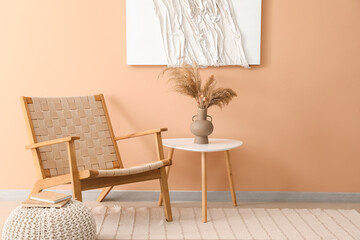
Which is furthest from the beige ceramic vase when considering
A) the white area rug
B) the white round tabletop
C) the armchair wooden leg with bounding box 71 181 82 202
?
the armchair wooden leg with bounding box 71 181 82 202

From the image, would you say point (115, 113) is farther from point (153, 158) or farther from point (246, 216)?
point (246, 216)

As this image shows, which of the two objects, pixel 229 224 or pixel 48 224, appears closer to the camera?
pixel 48 224

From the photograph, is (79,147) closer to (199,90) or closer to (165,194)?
(165,194)

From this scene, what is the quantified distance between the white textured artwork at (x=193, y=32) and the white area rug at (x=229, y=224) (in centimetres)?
115

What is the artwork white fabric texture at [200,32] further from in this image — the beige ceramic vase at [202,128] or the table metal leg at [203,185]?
the table metal leg at [203,185]

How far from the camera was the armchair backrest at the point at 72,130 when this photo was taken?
2.77 meters

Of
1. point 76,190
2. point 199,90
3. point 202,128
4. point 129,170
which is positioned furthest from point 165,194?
point 199,90

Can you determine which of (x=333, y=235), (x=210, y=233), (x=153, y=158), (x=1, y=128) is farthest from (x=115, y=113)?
(x=333, y=235)

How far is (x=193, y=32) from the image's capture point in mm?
3189

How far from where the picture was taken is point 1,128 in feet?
10.7

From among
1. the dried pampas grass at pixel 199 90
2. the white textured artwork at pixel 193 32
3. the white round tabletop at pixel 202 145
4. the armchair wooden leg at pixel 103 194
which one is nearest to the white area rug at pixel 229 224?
the armchair wooden leg at pixel 103 194

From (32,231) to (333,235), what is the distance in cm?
180

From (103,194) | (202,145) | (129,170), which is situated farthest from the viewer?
(103,194)

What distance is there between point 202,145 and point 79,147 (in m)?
0.89
